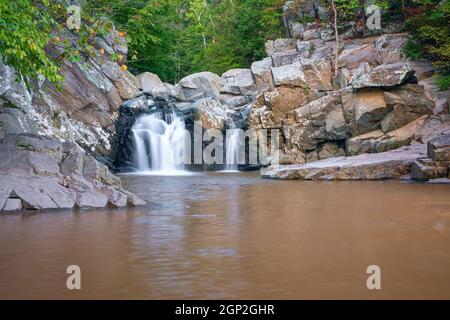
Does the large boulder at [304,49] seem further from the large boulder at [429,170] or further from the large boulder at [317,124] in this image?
the large boulder at [429,170]

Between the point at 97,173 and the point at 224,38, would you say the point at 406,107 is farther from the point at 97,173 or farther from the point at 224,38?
the point at 224,38

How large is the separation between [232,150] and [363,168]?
906 centimetres

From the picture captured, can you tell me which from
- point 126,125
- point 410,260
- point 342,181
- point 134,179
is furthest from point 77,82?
point 410,260

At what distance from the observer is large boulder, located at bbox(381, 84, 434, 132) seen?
25.7 metres

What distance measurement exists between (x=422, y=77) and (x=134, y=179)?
554 inches

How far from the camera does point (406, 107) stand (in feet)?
84.5

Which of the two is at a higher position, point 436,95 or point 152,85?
point 152,85

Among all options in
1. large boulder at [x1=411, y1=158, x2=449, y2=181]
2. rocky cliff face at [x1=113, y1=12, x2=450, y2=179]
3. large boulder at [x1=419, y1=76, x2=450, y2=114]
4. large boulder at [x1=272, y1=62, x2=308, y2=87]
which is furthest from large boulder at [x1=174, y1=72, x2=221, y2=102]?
large boulder at [x1=411, y1=158, x2=449, y2=181]

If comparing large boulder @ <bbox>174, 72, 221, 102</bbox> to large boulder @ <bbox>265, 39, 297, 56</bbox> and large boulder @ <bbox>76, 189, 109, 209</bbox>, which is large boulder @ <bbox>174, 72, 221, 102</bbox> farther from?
large boulder @ <bbox>76, 189, 109, 209</bbox>

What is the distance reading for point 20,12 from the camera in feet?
40.4

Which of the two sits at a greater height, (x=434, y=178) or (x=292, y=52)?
(x=292, y=52)

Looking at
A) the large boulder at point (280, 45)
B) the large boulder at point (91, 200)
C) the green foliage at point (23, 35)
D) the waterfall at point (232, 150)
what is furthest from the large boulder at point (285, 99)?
the green foliage at point (23, 35)

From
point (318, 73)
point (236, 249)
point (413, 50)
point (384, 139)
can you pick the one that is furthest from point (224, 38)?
point (236, 249)
